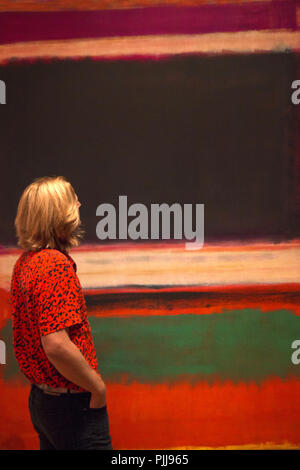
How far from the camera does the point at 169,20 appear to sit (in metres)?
2.33

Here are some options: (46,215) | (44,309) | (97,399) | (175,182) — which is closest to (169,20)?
(175,182)

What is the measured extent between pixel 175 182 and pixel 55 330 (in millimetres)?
1167

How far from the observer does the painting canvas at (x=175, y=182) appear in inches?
92.8

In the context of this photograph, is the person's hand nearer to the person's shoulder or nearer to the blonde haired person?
the blonde haired person

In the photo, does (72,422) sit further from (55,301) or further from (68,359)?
(55,301)

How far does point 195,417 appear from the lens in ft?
7.87

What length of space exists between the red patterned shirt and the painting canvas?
860mm

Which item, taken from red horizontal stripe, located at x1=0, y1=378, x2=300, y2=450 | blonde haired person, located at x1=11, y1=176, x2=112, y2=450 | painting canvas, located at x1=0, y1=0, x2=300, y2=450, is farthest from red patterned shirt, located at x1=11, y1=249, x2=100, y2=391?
red horizontal stripe, located at x1=0, y1=378, x2=300, y2=450

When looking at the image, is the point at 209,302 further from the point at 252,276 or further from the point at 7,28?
the point at 7,28

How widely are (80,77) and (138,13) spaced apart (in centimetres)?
39

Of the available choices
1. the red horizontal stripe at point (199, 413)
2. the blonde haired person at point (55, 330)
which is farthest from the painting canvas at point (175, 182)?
the blonde haired person at point (55, 330)

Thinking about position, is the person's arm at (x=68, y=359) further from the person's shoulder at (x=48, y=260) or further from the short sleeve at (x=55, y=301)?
the person's shoulder at (x=48, y=260)

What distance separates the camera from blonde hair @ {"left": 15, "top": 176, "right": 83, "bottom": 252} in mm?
1496

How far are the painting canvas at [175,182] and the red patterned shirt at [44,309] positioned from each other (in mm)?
860
